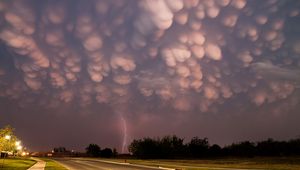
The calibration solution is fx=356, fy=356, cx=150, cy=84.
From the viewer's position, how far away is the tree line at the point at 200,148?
145 meters

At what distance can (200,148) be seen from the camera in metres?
158

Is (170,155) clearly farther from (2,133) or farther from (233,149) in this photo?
(2,133)

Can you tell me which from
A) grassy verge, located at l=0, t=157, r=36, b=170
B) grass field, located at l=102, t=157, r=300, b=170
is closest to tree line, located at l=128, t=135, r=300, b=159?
grass field, located at l=102, t=157, r=300, b=170

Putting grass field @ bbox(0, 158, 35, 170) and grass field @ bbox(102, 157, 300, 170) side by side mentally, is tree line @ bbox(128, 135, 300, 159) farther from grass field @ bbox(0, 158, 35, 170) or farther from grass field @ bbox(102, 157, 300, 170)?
grass field @ bbox(0, 158, 35, 170)

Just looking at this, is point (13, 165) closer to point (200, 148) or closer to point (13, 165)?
point (13, 165)

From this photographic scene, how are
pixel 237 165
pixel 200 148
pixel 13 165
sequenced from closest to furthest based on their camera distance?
pixel 13 165 < pixel 237 165 < pixel 200 148

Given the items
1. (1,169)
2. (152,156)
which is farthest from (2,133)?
(152,156)

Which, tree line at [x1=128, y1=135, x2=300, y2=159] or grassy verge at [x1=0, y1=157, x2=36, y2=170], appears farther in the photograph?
tree line at [x1=128, y1=135, x2=300, y2=159]

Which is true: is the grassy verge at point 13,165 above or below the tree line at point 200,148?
below

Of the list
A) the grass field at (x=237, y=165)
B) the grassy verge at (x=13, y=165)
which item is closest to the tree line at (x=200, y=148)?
the grass field at (x=237, y=165)

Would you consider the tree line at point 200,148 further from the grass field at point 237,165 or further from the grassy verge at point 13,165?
the grassy verge at point 13,165

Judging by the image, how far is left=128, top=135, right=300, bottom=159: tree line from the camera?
14475cm

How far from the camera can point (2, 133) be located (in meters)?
49.7

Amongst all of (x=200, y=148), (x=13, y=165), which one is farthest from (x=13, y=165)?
(x=200, y=148)
